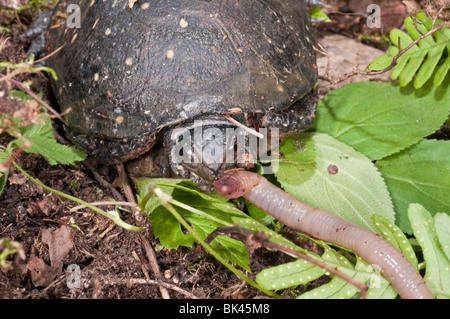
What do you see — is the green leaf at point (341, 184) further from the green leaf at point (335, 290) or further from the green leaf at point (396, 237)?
the green leaf at point (335, 290)

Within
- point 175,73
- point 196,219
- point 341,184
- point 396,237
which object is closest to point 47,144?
point 175,73

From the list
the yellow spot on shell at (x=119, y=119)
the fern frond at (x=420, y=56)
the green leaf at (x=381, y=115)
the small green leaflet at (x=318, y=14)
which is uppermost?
the small green leaflet at (x=318, y=14)

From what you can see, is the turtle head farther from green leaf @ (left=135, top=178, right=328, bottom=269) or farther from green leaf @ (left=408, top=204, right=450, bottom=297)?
green leaf @ (left=408, top=204, right=450, bottom=297)

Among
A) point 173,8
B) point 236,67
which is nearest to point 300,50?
point 236,67

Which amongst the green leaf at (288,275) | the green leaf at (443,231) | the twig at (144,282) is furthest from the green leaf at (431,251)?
the twig at (144,282)

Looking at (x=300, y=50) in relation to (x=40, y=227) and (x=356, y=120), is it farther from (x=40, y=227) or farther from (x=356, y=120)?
(x=40, y=227)
